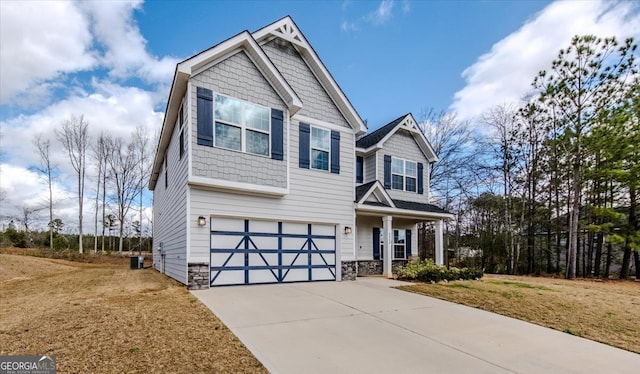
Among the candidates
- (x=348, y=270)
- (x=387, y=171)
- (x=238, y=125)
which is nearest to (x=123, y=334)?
(x=238, y=125)

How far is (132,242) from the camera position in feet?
108

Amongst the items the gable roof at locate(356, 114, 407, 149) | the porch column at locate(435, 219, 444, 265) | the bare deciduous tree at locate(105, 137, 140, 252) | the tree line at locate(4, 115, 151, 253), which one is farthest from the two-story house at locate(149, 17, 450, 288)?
the bare deciduous tree at locate(105, 137, 140, 252)

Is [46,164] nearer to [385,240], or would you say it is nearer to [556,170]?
[385,240]

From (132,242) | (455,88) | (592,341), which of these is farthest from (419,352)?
(132,242)

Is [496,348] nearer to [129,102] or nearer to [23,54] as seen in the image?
[23,54]

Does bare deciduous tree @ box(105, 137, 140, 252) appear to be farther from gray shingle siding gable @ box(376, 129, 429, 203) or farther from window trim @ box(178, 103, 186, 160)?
gray shingle siding gable @ box(376, 129, 429, 203)

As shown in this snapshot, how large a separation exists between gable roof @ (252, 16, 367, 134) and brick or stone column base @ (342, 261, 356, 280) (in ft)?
16.3

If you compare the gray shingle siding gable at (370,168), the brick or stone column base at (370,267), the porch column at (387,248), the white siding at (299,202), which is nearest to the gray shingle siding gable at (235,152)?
the white siding at (299,202)

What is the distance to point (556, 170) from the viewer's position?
56.0ft

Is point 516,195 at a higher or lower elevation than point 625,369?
higher

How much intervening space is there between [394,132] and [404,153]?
1.21 metres

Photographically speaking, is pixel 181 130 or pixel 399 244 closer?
pixel 181 130

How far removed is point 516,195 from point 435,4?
12.4m

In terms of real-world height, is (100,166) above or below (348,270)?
above
